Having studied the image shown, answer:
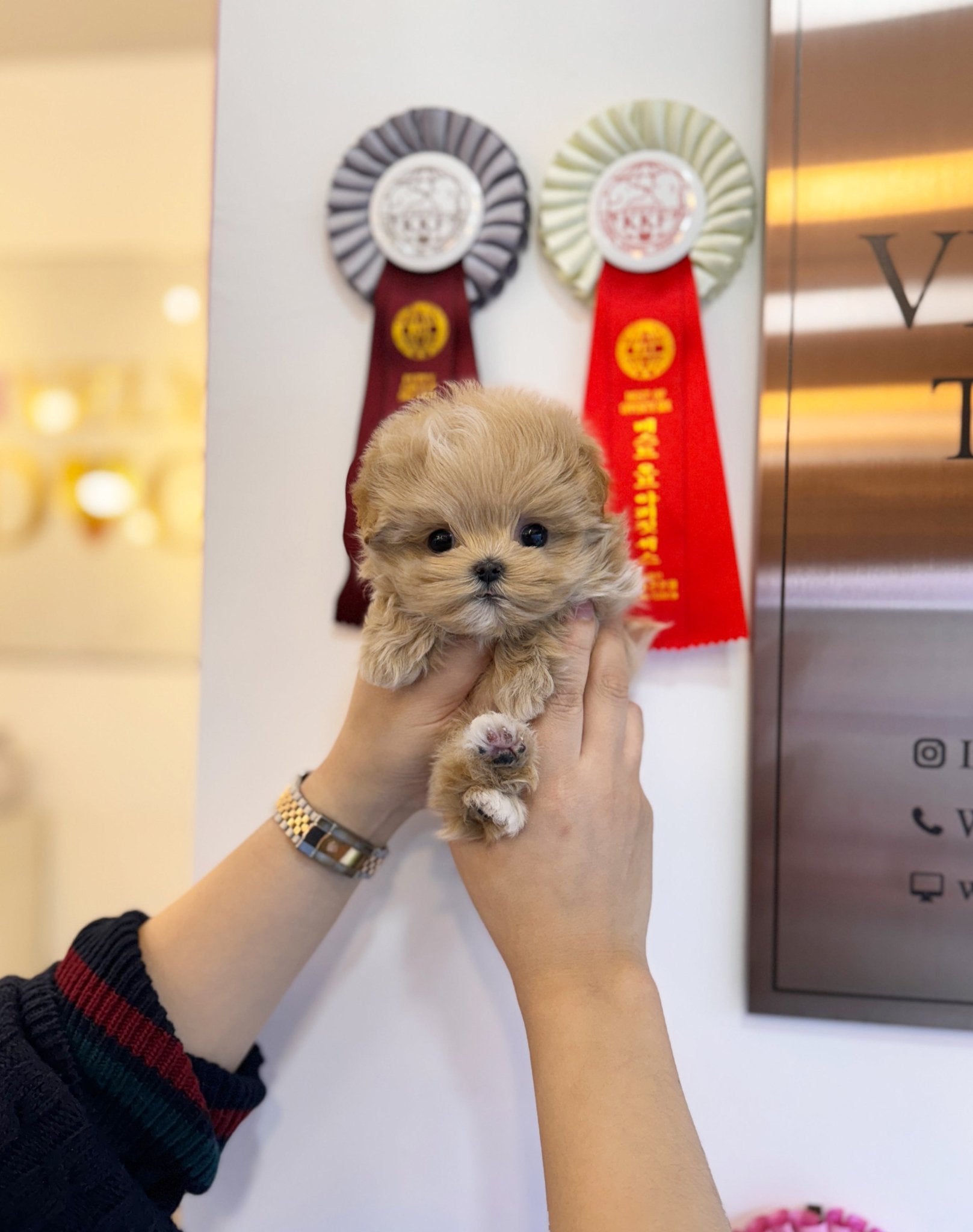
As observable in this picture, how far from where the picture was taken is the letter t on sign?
0.97m

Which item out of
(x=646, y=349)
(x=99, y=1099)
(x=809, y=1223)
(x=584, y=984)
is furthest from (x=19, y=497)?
(x=809, y=1223)

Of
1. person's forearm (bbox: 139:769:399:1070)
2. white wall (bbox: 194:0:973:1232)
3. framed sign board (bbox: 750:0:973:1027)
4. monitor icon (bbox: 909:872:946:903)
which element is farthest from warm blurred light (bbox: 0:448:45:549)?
monitor icon (bbox: 909:872:946:903)

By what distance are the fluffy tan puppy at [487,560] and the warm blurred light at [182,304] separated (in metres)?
1.24

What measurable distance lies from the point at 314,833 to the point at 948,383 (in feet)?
3.14

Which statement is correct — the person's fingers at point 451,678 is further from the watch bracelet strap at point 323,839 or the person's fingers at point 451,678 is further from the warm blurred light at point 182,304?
the warm blurred light at point 182,304

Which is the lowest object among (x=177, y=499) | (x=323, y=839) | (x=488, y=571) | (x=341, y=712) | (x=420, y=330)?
(x=323, y=839)

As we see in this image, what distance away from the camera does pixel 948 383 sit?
969 mm

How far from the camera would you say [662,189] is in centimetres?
99

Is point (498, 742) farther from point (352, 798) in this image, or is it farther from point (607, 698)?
point (352, 798)

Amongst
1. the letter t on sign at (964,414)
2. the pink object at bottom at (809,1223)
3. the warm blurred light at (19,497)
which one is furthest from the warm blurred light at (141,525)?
the pink object at bottom at (809,1223)

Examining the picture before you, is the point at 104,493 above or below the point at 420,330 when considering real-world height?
below

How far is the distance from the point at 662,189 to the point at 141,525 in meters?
1.39

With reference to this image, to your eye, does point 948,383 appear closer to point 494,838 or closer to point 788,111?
point 788,111

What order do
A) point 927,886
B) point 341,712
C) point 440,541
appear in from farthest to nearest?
point 341,712 → point 927,886 → point 440,541
